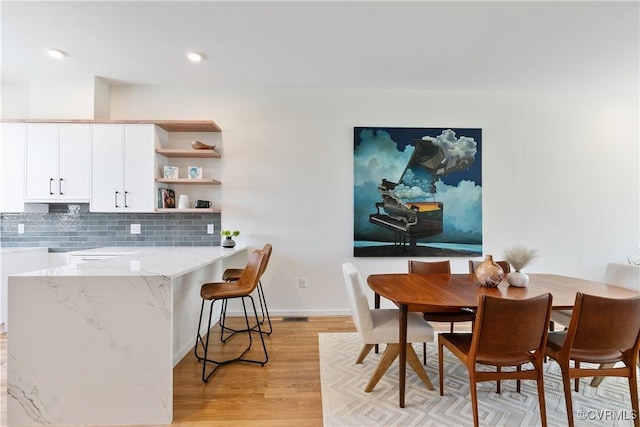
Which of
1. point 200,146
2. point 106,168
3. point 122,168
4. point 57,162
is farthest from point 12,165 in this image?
point 200,146

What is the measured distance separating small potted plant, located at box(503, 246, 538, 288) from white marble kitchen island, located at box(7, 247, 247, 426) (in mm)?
2304

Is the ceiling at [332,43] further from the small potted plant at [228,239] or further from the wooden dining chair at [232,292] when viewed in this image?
the wooden dining chair at [232,292]

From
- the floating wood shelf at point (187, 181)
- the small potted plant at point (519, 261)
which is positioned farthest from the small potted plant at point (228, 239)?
the small potted plant at point (519, 261)

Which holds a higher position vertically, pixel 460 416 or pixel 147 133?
pixel 147 133

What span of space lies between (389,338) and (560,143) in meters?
3.66

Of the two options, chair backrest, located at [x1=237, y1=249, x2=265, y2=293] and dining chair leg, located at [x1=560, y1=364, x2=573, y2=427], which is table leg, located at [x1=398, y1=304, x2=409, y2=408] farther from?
chair backrest, located at [x1=237, y1=249, x2=265, y2=293]

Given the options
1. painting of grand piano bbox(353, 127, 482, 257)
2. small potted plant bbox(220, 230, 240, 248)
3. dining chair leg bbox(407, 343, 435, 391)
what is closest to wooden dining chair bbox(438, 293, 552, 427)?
dining chair leg bbox(407, 343, 435, 391)

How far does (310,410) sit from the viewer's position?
1.87 metres

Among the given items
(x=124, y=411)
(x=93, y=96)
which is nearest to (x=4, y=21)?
(x=93, y=96)

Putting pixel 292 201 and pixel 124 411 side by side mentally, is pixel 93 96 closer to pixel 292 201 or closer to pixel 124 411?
pixel 292 201

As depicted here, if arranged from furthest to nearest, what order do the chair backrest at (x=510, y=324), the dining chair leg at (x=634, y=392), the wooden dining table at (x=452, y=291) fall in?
the wooden dining table at (x=452, y=291) < the dining chair leg at (x=634, y=392) < the chair backrest at (x=510, y=324)

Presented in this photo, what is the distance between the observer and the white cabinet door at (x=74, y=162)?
10.6ft

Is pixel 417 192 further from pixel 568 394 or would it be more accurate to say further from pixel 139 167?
pixel 139 167

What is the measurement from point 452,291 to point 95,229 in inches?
154
